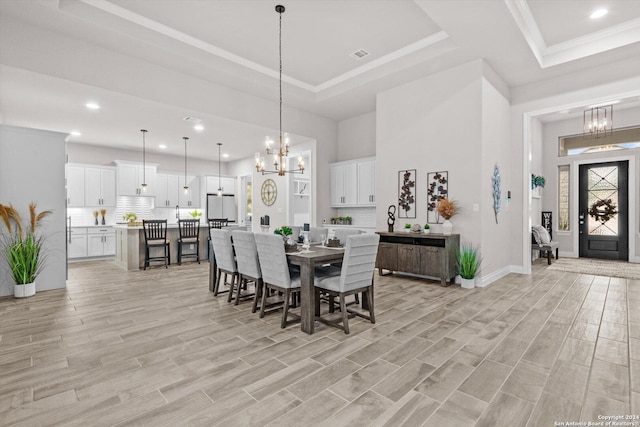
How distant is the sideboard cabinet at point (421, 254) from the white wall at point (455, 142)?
353 mm

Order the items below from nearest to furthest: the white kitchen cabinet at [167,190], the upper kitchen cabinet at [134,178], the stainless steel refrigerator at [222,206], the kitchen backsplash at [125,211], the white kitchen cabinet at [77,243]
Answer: the white kitchen cabinet at [77,243], the kitchen backsplash at [125,211], the upper kitchen cabinet at [134,178], the white kitchen cabinet at [167,190], the stainless steel refrigerator at [222,206]

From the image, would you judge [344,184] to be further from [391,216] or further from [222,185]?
[222,185]

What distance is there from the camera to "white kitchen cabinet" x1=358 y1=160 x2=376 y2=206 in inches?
268

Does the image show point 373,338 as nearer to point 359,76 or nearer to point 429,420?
point 429,420

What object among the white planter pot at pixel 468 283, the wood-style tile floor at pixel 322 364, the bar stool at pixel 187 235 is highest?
the bar stool at pixel 187 235

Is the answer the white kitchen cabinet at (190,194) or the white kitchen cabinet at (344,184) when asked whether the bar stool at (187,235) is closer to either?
the white kitchen cabinet at (344,184)

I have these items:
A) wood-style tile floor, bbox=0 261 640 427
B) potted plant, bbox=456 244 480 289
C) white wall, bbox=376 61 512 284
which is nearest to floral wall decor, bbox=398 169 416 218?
white wall, bbox=376 61 512 284

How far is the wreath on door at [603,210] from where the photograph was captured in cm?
725

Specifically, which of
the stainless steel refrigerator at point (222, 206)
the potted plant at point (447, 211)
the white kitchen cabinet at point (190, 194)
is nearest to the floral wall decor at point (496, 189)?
the potted plant at point (447, 211)

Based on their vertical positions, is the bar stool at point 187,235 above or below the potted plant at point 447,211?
below

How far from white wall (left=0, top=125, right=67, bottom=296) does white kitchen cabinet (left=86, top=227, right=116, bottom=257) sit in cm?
363

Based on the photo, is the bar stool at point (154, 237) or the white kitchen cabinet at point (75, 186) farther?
the white kitchen cabinet at point (75, 186)

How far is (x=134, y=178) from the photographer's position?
891cm

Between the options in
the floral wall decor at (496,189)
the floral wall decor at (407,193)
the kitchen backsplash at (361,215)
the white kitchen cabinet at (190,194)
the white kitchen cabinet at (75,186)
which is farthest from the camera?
the white kitchen cabinet at (190,194)
